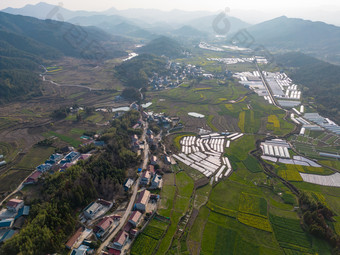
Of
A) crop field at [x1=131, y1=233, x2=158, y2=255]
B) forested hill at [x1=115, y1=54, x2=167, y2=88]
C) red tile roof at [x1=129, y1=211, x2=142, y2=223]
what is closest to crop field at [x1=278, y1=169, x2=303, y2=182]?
crop field at [x1=131, y1=233, x2=158, y2=255]

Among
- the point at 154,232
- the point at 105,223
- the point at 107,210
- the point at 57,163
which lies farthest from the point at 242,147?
the point at 57,163

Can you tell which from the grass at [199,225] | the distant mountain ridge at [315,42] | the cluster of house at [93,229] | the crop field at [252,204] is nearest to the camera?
the cluster of house at [93,229]

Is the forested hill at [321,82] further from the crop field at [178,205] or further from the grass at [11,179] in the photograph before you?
the grass at [11,179]

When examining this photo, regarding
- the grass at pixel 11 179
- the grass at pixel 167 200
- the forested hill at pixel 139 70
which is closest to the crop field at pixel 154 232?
the grass at pixel 167 200

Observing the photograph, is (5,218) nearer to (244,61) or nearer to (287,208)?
(287,208)

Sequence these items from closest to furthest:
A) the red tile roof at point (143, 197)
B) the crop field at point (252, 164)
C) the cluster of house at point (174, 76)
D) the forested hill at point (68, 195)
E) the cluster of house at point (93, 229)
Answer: the forested hill at point (68, 195) → the cluster of house at point (93, 229) → the red tile roof at point (143, 197) → the crop field at point (252, 164) → the cluster of house at point (174, 76)
